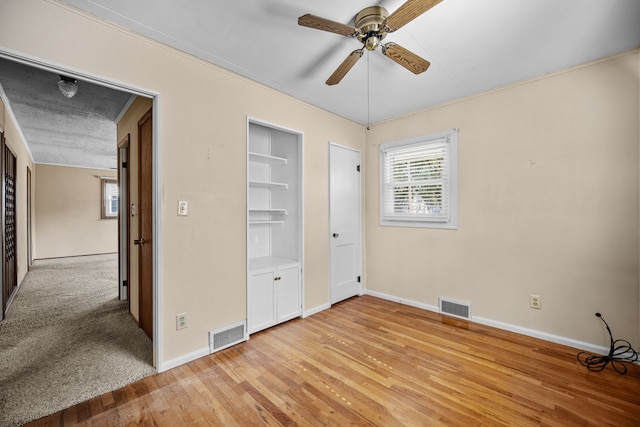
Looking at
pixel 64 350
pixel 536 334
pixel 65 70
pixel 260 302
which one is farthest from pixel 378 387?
pixel 65 70

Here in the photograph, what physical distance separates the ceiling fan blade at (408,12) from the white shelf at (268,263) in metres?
2.35

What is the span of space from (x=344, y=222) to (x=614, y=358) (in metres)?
2.83

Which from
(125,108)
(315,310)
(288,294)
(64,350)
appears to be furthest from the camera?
(315,310)

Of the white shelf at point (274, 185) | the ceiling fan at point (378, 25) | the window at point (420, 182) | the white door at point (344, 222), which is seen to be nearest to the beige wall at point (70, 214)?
the white shelf at point (274, 185)

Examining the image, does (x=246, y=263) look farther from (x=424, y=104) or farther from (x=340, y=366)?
(x=424, y=104)

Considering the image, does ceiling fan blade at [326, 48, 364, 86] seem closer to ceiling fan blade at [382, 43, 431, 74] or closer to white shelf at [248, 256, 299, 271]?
ceiling fan blade at [382, 43, 431, 74]

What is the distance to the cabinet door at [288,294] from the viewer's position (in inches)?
120

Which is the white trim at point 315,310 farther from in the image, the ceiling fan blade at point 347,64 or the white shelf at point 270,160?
the ceiling fan blade at point 347,64

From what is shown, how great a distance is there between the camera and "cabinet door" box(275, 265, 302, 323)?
3.04 metres

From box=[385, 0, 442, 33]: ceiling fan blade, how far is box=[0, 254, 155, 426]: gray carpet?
297 cm

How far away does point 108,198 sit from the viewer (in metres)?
8.17

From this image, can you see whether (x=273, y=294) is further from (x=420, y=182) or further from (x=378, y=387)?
(x=420, y=182)

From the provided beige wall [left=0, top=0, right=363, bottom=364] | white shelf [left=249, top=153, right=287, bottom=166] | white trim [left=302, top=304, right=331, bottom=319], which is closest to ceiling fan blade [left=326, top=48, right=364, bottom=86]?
beige wall [left=0, top=0, right=363, bottom=364]

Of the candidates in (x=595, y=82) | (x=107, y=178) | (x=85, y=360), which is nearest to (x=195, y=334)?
(x=85, y=360)
